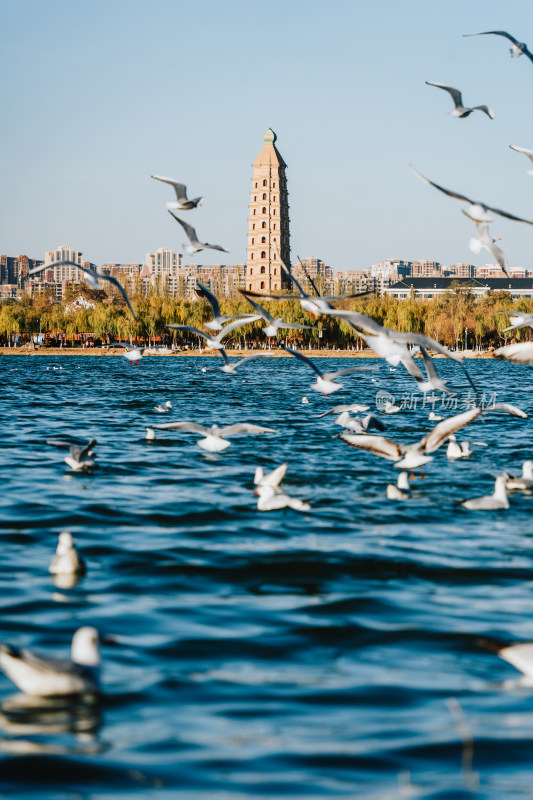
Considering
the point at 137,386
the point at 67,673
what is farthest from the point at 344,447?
the point at 137,386

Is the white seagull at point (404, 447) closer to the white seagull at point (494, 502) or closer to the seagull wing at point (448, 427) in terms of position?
the seagull wing at point (448, 427)

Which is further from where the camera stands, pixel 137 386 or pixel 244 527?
pixel 137 386

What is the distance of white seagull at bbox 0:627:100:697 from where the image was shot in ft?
23.5

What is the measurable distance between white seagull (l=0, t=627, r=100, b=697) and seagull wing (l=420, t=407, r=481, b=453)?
855cm

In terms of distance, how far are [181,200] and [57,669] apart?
9.73m

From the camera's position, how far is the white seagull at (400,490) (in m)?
16.5

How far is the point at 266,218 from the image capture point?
192250mm

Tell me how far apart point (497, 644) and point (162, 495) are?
8875 millimetres

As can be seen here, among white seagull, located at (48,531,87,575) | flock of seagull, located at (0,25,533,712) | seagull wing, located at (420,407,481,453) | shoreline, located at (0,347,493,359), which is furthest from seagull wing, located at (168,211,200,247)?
shoreline, located at (0,347,493,359)

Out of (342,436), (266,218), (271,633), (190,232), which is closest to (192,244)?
(190,232)

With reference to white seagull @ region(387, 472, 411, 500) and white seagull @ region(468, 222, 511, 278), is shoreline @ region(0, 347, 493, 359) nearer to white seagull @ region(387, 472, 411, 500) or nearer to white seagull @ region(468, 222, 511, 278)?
white seagull @ region(387, 472, 411, 500)

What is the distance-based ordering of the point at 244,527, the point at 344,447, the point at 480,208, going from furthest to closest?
the point at 344,447, the point at 244,527, the point at 480,208

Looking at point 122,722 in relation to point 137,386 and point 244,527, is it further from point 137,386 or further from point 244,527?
point 137,386

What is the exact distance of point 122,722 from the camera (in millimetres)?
7113
